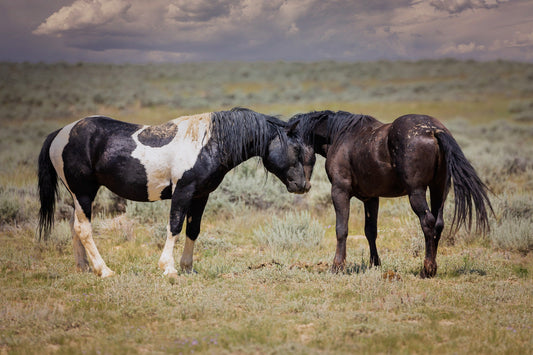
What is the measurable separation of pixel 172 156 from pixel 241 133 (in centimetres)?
96

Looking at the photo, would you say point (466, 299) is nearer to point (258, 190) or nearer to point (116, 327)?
point (116, 327)

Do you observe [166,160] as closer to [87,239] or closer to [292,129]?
[87,239]

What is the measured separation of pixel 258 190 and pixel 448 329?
6.69m

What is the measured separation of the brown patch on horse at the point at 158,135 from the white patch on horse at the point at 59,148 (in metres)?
1.02

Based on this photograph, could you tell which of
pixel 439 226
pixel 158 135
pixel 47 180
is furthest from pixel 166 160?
pixel 439 226

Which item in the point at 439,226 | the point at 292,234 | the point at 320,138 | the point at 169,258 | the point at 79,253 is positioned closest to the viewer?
the point at 439,226

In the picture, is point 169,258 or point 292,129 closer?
point 169,258

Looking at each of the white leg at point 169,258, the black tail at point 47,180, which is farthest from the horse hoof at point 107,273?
the black tail at point 47,180

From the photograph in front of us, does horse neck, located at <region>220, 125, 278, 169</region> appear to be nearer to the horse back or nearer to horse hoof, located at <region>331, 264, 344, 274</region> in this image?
the horse back

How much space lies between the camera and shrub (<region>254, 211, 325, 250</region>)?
823 cm

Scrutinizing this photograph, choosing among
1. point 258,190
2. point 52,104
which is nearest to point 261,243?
point 258,190

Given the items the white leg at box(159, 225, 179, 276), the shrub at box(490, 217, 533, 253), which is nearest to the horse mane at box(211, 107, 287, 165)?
the white leg at box(159, 225, 179, 276)

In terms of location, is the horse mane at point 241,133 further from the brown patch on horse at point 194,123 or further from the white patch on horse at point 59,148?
the white patch on horse at point 59,148

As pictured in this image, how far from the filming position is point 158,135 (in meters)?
6.37
